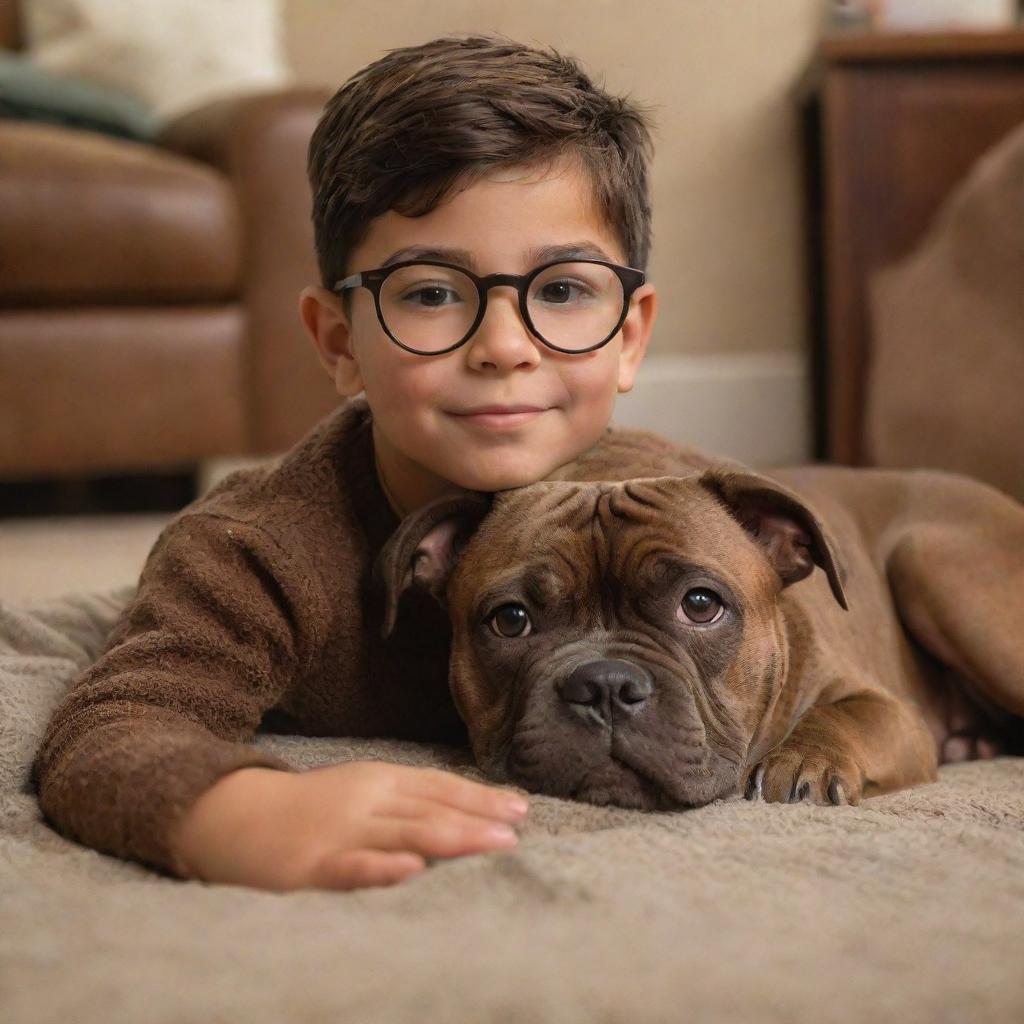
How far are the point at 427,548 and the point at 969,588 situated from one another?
93 cm

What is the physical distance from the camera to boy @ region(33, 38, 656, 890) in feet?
5.56

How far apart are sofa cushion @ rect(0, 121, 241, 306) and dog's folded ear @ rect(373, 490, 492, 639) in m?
2.38

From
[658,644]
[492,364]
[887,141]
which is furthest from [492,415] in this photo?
[887,141]

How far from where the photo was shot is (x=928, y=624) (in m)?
2.23

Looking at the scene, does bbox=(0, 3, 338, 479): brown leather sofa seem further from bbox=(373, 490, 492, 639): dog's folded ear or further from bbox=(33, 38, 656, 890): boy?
bbox=(373, 490, 492, 639): dog's folded ear

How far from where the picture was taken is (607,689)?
4.90 feet

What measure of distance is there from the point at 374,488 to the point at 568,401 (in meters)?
0.33

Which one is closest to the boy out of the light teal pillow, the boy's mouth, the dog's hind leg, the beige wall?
the boy's mouth

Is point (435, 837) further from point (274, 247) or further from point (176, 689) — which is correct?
point (274, 247)

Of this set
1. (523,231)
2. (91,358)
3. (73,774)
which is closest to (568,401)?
(523,231)

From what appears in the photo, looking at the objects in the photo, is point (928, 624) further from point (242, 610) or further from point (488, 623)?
point (242, 610)

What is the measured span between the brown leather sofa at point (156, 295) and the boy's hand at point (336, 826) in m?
2.84

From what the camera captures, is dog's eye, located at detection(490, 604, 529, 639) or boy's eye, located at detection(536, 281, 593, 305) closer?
dog's eye, located at detection(490, 604, 529, 639)

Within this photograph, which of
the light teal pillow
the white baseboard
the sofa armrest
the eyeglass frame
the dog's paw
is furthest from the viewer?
the white baseboard
